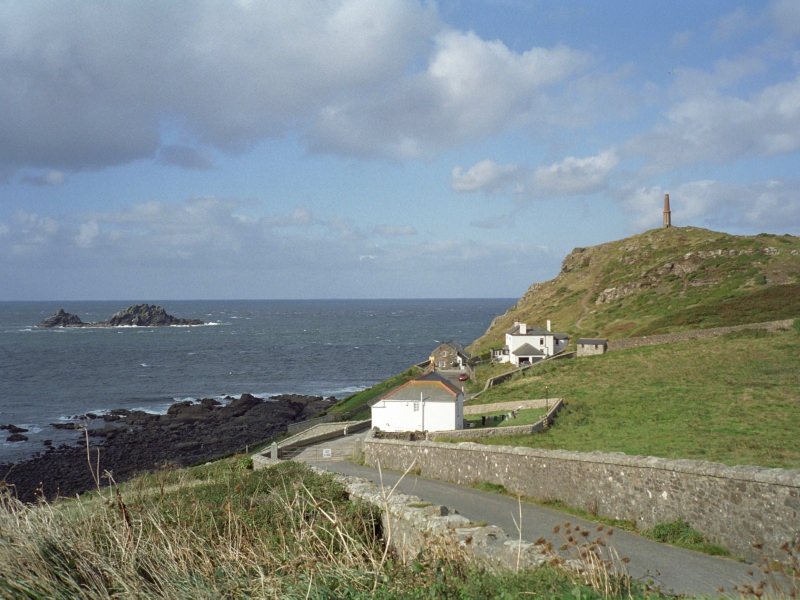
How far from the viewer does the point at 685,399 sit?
31.7 m

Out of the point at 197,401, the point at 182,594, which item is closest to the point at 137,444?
the point at 197,401

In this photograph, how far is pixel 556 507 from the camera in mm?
18297

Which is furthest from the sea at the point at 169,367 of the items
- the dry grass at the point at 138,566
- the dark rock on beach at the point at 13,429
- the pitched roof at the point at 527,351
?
the dry grass at the point at 138,566

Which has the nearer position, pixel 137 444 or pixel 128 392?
pixel 137 444

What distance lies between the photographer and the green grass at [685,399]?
71.5ft

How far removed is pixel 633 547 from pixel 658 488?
188 cm

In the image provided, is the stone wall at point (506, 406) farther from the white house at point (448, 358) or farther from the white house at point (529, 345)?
the white house at point (448, 358)

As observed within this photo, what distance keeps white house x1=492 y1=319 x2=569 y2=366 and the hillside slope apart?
22.7 feet

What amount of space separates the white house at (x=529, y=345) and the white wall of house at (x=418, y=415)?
104 feet

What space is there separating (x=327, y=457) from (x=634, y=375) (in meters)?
21.5

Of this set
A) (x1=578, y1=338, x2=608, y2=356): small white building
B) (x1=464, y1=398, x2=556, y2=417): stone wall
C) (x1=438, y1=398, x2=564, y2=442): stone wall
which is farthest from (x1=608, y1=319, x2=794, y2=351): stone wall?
(x1=438, y1=398, x2=564, y2=442): stone wall

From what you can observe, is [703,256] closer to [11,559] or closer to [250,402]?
[250,402]

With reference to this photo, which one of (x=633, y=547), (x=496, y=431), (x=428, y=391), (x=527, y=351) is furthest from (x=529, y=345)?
(x=633, y=547)

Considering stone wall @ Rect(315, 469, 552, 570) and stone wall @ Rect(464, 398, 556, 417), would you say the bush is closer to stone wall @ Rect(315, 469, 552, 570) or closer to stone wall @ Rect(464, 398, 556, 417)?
stone wall @ Rect(315, 469, 552, 570)
